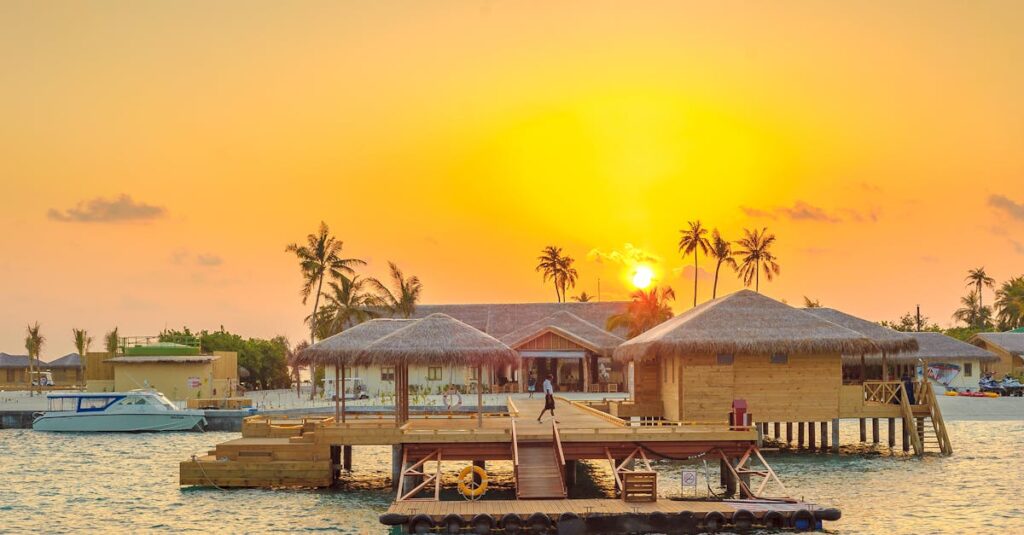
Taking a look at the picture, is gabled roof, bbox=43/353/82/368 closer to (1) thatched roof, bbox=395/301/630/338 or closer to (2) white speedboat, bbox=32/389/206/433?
(1) thatched roof, bbox=395/301/630/338

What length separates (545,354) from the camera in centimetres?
7225

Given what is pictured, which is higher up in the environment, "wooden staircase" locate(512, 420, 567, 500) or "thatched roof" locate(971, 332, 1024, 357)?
"thatched roof" locate(971, 332, 1024, 357)

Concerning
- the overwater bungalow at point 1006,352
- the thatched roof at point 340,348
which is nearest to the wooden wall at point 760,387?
the thatched roof at point 340,348

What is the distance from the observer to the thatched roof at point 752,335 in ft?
126

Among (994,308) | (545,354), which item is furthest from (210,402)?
(994,308)

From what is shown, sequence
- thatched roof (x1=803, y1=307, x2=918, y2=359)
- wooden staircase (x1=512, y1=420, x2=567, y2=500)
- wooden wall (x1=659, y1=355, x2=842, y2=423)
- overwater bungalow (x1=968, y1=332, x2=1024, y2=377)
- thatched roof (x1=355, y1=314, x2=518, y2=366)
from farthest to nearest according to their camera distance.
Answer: overwater bungalow (x1=968, y1=332, x2=1024, y2=377) → thatched roof (x1=803, y1=307, x2=918, y2=359) → wooden wall (x1=659, y1=355, x2=842, y2=423) → thatched roof (x1=355, y1=314, x2=518, y2=366) → wooden staircase (x1=512, y1=420, x2=567, y2=500)

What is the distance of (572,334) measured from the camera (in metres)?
72.3

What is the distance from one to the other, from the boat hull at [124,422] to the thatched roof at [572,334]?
21636mm

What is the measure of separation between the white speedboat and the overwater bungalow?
192 ft

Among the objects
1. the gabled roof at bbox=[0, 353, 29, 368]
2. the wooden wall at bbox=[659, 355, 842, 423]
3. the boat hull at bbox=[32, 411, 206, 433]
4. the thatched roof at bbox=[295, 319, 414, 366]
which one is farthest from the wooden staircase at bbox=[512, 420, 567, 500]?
the gabled roof at bbox=[0, 353, 29, 368]

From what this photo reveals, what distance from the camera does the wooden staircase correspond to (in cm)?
2539

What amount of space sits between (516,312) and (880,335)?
45344 mm

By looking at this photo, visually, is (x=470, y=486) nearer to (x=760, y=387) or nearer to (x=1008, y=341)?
(x=760, y=387)

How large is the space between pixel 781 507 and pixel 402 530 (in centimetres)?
789
